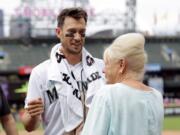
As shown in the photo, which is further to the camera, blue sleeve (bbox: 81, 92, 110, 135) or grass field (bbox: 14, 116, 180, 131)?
grass field (bbox: 14, 116, 180, 131)

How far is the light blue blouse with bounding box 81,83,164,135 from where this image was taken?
3.00 metres

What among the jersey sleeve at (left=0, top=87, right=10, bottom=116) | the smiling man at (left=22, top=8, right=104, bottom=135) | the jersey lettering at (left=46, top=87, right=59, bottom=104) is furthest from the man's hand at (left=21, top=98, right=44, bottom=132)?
the jersey sleeve at (left=0, top=87, right=10, bottom=116)

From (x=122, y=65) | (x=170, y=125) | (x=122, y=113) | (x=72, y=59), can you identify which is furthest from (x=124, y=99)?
(x=170, y=125)

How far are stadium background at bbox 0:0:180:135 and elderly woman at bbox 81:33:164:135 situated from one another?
3582 centimetres

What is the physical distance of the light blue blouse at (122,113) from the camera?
3.00m

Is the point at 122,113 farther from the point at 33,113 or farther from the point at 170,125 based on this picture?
the point at 170,125

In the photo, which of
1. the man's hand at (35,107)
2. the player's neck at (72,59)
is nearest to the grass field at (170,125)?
the player's neck at (72,59)

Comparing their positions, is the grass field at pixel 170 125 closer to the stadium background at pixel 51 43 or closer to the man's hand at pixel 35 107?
the stadium background at pixel 51 43

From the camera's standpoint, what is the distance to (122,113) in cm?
306

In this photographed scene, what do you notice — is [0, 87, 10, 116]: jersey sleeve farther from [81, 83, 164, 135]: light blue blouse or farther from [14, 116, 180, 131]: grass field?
[14, 116, 180, 131]: grass field

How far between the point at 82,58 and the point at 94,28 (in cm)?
4831

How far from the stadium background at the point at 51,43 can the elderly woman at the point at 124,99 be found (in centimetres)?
3582

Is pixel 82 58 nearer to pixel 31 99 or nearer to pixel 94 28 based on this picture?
pixel 31 99

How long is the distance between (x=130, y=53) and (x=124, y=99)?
0.24m
